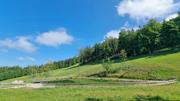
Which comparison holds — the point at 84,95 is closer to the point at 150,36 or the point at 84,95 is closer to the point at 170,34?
the point at 170,34

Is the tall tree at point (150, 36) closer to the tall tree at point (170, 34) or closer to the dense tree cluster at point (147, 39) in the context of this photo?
the dense tree cluster at point (147, 39)

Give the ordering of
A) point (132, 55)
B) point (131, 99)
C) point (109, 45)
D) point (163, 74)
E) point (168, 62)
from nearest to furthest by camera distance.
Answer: point (131, 99) < point (163, 74) < point (168, 62) < point (132, 55) < point (109, 45)

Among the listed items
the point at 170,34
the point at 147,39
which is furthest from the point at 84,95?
the point at 147,39

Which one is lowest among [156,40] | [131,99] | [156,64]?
[131,99]

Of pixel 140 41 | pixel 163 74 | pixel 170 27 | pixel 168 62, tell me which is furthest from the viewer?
pixel 140 41

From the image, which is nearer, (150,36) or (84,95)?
(84,95)

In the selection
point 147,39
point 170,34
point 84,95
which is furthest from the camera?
point 147,39

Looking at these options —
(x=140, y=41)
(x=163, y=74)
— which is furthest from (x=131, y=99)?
(x=140, y=41)

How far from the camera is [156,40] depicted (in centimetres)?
14775

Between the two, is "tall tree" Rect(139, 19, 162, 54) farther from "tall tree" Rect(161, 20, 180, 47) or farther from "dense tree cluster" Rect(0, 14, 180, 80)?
"tall tree" Rect(161, 20, 180, 47)

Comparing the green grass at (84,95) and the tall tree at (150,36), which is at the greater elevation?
the tall tree at (150,36)

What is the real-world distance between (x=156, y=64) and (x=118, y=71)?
39.9 ft

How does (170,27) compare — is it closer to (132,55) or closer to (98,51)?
(132,55)

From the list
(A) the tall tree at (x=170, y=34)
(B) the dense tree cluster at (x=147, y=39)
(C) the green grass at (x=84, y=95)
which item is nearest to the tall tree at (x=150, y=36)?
(B) the dense tree cluster at (x=147, y=39)
